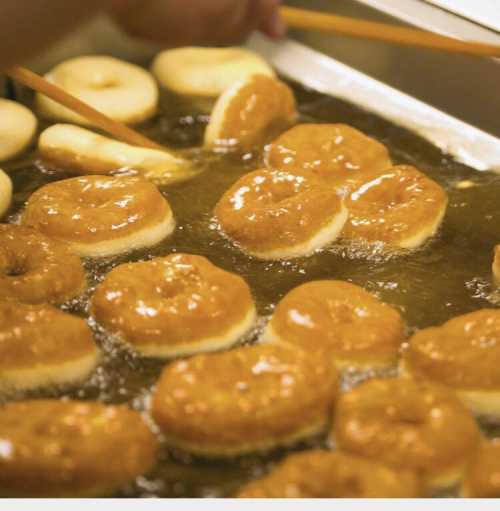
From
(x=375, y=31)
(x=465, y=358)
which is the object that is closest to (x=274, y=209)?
(x=375, y=31)

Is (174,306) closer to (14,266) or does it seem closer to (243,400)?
(243,400)

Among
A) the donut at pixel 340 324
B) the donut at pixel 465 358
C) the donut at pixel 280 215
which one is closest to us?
the donut at pixel 465 358

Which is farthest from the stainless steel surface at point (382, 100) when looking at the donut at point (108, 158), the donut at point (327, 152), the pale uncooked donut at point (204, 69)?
the donut at point (108, 158)

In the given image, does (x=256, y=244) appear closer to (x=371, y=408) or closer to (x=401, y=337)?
(x=401, y=337)

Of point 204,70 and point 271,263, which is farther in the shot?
point 204,70

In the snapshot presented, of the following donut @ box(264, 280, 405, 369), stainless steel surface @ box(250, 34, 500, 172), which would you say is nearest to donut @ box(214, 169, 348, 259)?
donut @ box(264, 280, 405, 369)

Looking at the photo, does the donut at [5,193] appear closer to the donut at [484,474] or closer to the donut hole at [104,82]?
the donut hole at [104,82]
